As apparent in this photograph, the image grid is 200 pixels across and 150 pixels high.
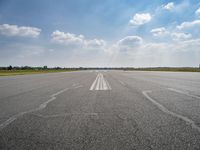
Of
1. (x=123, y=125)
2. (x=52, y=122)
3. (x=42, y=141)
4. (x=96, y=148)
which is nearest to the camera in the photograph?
(x=96, y=148)

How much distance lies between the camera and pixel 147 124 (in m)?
3.88

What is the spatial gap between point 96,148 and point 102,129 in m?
0.85

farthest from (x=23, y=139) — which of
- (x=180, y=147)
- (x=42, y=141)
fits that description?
(x=180, y=147)

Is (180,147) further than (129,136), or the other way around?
(129,136)

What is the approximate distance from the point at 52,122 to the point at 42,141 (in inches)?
43.2

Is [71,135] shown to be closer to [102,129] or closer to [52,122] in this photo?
[102,129]

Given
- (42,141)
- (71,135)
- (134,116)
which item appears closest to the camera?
(42,141)

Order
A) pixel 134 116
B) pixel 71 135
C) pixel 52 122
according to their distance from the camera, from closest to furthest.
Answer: pixel 71 135 → pixel 52 122 → pixel 134 116

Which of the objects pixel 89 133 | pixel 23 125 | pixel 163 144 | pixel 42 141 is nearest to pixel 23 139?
pixel 42 141

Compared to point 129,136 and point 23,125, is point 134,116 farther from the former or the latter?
point 23,125

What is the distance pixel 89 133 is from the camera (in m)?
3.38

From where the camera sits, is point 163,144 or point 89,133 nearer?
point 163,144

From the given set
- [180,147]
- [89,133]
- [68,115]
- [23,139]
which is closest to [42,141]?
[23,139]

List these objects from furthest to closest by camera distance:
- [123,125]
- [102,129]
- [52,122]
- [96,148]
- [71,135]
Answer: [52,122], [123,125], [102,129], [71,135], [96,148]
